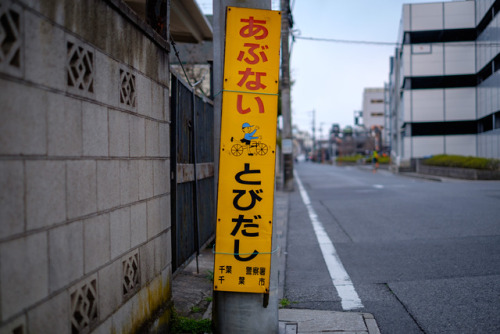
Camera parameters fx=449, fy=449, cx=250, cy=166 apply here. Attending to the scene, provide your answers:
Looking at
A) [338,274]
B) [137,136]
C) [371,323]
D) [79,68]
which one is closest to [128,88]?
[137,136]

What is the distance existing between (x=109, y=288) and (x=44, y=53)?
1535mm

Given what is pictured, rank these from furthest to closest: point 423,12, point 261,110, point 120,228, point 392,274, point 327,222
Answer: point 423,12 → point 327,222 → point 392,274 → point 261,110 → point 120,228

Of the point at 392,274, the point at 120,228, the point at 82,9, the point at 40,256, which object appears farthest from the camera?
the point at 392,274

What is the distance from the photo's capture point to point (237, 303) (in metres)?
3.73

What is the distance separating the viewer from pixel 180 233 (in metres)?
5.00

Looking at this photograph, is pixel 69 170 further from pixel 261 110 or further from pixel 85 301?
pixel 261 110

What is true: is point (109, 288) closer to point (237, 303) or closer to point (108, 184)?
point (108, 184)

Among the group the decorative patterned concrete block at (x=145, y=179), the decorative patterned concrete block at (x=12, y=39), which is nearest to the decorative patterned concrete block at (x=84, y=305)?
the decorative patterned concrete block at (x=145, y=179)

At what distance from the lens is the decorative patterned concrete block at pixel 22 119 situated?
6.14 ft

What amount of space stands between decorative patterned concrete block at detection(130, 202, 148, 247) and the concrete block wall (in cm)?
2

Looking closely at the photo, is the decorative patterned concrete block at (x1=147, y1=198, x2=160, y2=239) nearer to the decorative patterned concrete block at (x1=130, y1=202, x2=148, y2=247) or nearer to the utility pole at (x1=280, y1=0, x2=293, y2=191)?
the decorative patterned concrete block at (x1=130, y1=202, x2=148, y2=247)

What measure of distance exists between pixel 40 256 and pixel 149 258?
158 cm

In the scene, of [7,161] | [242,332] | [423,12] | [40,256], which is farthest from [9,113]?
[423,12]

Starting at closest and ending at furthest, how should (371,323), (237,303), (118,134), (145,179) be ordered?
1. (118,134)
2. (145,179)
3. (237,303)
4. (371,323)
